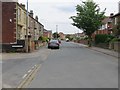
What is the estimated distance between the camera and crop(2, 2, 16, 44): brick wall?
148 feet

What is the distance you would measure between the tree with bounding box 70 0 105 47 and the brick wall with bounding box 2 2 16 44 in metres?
21.6

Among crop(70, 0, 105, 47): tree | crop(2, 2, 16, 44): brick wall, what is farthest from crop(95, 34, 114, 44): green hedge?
crop(2, 2, 16, 44): brick wall

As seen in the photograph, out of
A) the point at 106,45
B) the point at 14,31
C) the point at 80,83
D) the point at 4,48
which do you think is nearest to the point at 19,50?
the point at 4,48

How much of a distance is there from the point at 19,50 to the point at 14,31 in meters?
8.17

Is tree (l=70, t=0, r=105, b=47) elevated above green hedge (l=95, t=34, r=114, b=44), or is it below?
above

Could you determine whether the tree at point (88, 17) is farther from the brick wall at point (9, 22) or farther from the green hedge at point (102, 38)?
the brick wall at point (9, 22)

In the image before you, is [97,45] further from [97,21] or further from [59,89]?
[59,89]

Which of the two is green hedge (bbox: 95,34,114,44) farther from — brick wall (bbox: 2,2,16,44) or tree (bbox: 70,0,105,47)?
brick wall (bbox: 2,2,16,44)

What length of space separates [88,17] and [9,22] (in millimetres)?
22369

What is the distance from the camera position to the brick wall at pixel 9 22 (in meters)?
45.2

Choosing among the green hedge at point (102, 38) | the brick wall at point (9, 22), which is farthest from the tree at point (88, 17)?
the brick wall at point (9, 22)

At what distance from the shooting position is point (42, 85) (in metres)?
11.5

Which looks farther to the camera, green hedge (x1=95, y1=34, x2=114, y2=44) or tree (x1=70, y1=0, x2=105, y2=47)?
tree (x1=70, y1=0, x2=105, y2=47)

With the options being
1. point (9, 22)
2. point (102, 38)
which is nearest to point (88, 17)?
point (102, 38)
